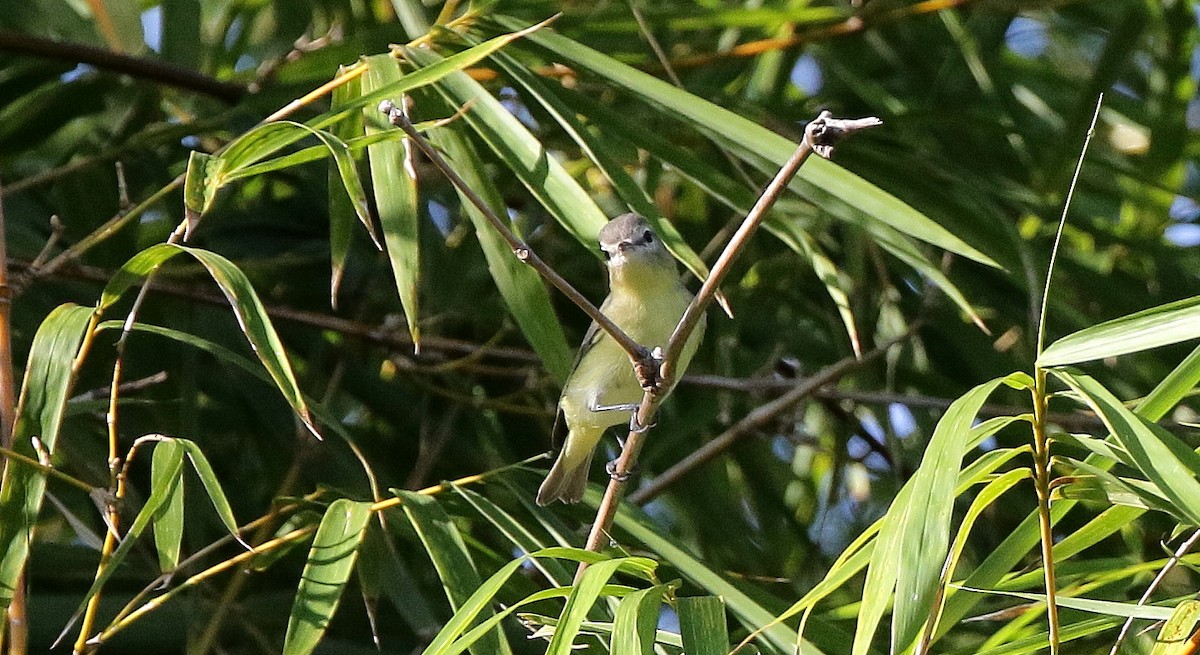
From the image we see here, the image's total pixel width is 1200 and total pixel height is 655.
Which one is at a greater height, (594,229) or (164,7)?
(164,7)

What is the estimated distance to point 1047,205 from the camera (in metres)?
3.15

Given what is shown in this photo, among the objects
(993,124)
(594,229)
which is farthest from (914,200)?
(594,229)

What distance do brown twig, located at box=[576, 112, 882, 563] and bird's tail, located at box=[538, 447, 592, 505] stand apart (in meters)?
0.55

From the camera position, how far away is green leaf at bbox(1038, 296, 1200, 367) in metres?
1.46

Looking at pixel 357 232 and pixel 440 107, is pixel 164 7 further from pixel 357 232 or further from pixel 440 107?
pixel 440 107

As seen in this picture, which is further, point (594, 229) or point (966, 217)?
point (966, 217)

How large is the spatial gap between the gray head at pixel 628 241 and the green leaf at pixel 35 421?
3.18ft

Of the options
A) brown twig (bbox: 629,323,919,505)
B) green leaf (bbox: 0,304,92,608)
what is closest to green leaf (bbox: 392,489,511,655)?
green leaf (bbox: 0,304,92,608)

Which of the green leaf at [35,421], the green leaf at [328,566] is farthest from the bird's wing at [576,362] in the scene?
the green leaf at [35,421]

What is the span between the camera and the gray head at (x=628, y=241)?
2.62m

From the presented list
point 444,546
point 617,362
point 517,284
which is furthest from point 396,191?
point 617,362

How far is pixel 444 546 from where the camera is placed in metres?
2.03

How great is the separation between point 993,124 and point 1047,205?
22cm

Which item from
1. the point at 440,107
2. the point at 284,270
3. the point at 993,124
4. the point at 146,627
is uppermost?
the point at 440,107
